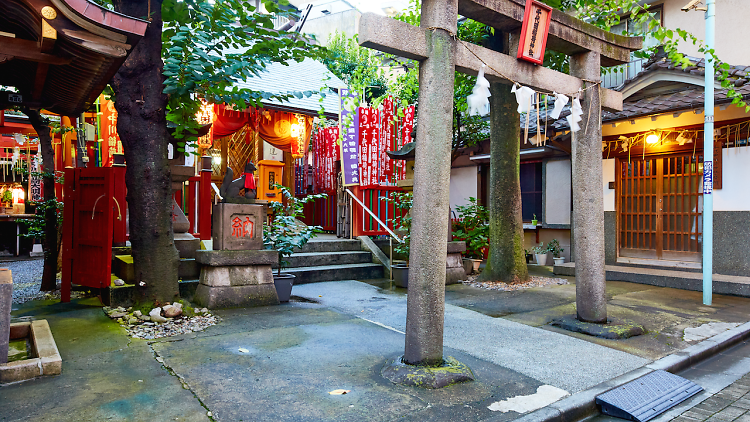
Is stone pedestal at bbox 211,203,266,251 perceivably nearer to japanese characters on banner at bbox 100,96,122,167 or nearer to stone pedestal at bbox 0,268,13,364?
stone pedestal at bbox 0,268,13,364

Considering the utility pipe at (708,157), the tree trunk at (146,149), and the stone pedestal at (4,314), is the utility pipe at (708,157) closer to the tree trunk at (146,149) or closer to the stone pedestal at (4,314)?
the tree trunk at (146,149)

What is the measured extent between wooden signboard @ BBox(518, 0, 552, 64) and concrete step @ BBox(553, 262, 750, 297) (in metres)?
5.99

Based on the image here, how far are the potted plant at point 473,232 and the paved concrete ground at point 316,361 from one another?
146 inches

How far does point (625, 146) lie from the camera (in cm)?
1196

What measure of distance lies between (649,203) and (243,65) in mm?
10566

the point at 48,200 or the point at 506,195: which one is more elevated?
the point at 506,195

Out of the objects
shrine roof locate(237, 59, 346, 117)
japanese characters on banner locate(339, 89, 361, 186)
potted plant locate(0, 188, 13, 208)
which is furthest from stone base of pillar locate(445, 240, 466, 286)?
potted plant locate(0, 188, 13, 208)

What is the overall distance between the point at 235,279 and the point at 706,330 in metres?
7.23

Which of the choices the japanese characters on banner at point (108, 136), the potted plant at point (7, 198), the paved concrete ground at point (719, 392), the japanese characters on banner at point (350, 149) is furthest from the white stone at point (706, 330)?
the potted plant at point (7, 198)

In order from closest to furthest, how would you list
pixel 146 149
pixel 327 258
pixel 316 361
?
pixel 316 361, pixel 146 149, pixel 327 258

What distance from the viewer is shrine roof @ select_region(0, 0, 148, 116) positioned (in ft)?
13.4

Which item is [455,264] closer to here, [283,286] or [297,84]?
[283,286]

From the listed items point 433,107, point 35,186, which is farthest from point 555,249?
point 35,186

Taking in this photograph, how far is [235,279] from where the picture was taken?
7.79 m
